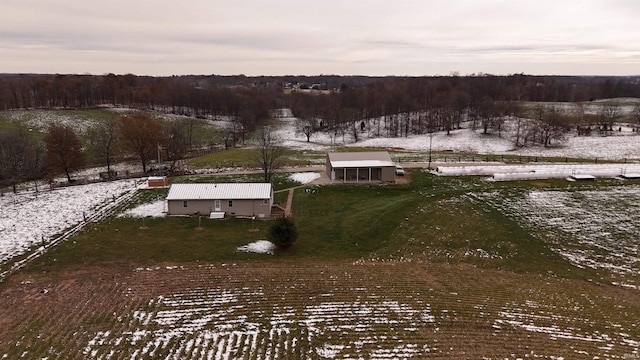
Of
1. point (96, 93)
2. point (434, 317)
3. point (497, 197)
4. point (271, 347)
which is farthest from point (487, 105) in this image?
point (96, 93)

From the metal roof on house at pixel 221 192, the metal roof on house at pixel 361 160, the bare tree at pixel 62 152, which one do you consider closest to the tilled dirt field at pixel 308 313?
the metal roof on house at pixel 221 192

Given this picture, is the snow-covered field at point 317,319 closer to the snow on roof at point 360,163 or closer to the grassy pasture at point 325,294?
the grassy pasture at point 325,294

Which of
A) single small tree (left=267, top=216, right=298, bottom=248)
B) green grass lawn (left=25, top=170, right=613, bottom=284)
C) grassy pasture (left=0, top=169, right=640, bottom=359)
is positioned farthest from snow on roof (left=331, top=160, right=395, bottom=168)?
single small tree (left=267, top=216, right=298, bottom=248)

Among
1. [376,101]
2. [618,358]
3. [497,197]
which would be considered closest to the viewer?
[618,358]

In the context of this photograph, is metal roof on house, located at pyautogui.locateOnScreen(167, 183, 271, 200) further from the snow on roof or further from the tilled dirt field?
the snow on roof

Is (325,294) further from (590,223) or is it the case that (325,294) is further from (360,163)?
(590,223)

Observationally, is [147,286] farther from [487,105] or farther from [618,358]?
[487,105]
